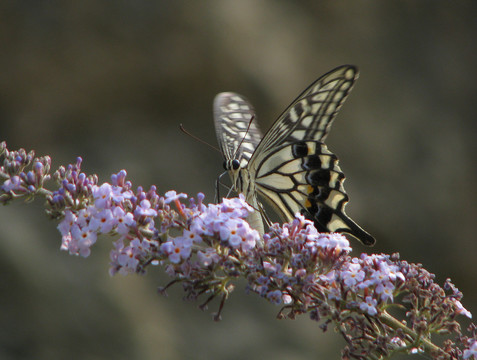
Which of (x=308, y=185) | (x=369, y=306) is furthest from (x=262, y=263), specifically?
(x=308, y=185)

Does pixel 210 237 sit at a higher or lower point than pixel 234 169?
higher

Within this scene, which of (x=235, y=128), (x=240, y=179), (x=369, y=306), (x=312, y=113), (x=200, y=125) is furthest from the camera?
(x=200, y=125)

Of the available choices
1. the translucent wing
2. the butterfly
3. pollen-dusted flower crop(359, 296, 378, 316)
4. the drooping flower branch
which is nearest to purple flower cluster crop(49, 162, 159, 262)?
the drooping flower branch

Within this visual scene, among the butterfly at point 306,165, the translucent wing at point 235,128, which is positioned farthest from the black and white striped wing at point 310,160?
the translucent wing at point 235,128

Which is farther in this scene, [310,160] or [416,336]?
[310,160]

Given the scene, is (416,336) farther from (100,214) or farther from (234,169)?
(234,169)

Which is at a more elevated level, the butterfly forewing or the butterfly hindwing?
the butterfly forewing

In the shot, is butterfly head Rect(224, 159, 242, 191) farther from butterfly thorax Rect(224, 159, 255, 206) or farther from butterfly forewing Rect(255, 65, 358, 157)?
butterfly forewing Rect(255, 65, 358, 157)
